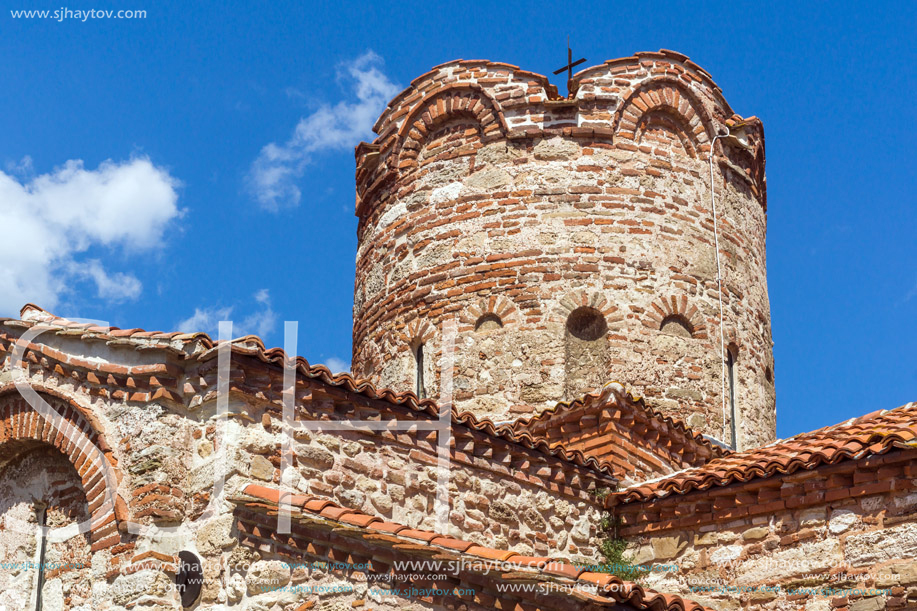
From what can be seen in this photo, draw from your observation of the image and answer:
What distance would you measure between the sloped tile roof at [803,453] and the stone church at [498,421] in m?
0.04

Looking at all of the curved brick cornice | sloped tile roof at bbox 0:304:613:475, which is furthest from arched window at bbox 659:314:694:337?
sloped tile roof at bbox 0:304:613:475

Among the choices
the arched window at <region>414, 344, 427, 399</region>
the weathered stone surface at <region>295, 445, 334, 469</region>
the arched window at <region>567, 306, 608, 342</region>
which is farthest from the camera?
the arched window at <region>414, 344, 427, 399</region>

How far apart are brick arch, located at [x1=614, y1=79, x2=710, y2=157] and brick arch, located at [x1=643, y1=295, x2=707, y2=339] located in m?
1.95

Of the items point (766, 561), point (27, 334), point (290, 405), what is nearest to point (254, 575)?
point (290, 405)

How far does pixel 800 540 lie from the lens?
28.3 ft

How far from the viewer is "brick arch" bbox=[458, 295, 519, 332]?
1192 centimetres

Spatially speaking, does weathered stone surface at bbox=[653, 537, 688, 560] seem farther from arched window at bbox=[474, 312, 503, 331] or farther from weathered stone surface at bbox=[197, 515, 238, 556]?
weathered stone surface at bbox=[197, 515, 238, 556]

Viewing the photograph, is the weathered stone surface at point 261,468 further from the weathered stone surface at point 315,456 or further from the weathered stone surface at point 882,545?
the weathered stone surface at point 882,545

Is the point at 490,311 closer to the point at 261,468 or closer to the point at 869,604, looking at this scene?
the point at 261,468

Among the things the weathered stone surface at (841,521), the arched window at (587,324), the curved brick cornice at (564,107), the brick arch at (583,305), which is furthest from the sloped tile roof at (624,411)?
the curved brick cornice at (564,107)

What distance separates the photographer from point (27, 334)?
8680 mm

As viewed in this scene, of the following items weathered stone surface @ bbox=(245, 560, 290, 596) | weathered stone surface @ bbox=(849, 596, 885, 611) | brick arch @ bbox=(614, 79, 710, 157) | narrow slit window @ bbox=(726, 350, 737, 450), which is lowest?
weathered stone surface @ bbox=(849, 596, 885, 611)

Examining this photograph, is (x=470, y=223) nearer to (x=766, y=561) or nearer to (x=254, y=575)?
(x=766, y=561)

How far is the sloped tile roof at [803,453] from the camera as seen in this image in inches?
332
